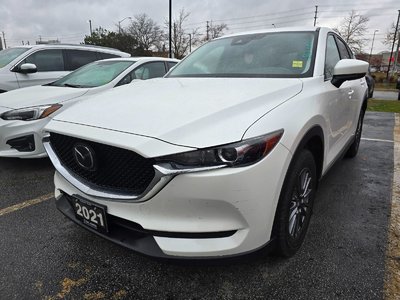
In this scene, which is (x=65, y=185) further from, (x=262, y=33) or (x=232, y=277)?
(x=262, y=33)

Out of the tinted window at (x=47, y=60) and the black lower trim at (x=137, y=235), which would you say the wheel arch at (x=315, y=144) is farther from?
the tinted window at (x=47, y=60)

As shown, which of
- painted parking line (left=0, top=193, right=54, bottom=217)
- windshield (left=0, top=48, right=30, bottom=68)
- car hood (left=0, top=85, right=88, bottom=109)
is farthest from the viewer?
windshield (left=0, top=48, right=30, bottom=68)

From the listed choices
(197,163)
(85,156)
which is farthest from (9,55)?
(197,163)

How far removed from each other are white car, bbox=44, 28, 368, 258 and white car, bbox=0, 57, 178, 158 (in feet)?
5.86

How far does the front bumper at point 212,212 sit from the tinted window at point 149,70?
140 inches

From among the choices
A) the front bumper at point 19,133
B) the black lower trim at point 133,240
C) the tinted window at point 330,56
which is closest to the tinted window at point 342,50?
the tinted window at point 330,56

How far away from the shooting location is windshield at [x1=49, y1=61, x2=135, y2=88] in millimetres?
4617

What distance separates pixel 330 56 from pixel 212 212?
2.14 m

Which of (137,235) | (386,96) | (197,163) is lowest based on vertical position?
(386,96)

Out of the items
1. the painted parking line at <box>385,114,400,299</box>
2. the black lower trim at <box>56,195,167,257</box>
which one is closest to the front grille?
the black lower trim at <box>56,195,167,257</box>

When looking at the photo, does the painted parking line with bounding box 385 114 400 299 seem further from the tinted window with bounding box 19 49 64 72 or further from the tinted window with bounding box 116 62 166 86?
the tinted window with bounding box 19 49 64 72

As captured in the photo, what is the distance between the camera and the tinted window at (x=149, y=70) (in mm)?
5004

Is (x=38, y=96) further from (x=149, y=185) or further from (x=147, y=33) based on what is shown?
(x=147, y=33)

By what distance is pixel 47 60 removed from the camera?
20.9 feet
